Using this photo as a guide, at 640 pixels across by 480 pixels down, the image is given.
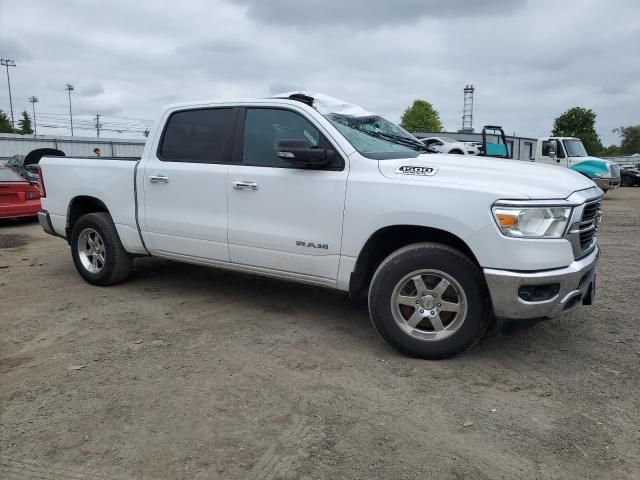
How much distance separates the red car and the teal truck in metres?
15.3

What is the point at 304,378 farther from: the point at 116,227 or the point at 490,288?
the point at 116,227

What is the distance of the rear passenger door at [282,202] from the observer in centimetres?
400

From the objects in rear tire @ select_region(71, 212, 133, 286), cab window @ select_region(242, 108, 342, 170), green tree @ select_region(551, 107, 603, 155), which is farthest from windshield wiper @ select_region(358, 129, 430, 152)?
green tree @ select_region(551, 107, 603, 155)

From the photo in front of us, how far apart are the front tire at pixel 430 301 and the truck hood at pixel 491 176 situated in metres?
0.48

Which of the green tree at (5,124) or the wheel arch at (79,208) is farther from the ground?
the green tree at (5,124)

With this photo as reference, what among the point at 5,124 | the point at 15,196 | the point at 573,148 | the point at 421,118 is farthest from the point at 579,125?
the point at 5,124

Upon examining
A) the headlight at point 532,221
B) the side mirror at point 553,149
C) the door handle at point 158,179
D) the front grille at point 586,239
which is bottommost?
the front grille at point 586,239

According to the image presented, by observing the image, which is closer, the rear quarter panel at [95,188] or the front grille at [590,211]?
the front grille at [590,211]

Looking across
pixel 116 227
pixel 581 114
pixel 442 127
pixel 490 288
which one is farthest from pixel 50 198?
pixel 442 127

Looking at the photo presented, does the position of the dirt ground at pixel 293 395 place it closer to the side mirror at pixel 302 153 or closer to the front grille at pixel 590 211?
the front grille at pixel 590 211

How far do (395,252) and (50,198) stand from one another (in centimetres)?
433

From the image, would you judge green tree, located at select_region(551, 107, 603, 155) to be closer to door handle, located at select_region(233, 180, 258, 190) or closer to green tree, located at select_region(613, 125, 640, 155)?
green tree, located at select_region(613, 125, 640, 155)

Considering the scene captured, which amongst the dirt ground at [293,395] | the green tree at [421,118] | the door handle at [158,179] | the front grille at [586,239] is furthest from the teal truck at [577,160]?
the green tree at [421,118]

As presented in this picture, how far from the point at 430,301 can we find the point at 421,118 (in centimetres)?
6841
